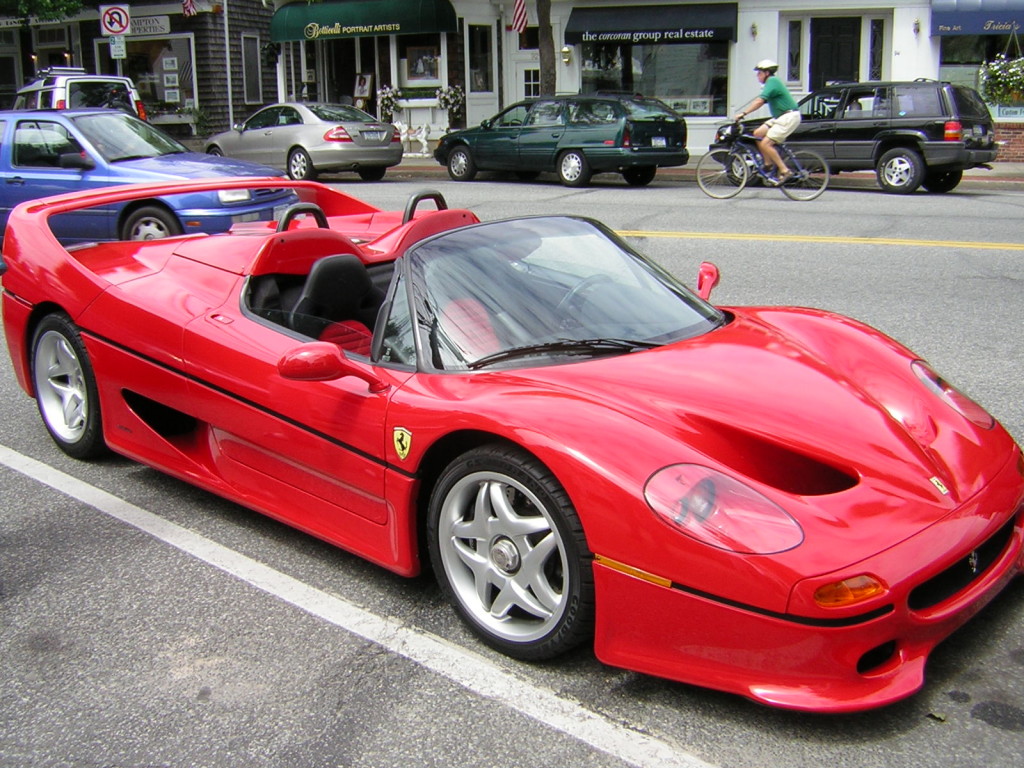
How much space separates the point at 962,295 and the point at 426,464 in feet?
20.4

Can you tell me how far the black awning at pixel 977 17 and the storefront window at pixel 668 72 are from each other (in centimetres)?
457

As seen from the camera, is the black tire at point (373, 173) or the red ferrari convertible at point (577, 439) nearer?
the red ferrari convertible at point (577, 439)

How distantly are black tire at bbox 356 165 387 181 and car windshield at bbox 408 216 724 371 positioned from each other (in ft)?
55.5

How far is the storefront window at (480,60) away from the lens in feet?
92.7

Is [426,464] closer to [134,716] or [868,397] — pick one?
[134,716]

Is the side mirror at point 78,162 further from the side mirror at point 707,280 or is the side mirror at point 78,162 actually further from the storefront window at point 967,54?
the storefront window at point 967,54

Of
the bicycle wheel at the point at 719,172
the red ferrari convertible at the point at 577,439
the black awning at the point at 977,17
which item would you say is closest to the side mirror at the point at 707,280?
the red ferrari convertible at the point at 577,439

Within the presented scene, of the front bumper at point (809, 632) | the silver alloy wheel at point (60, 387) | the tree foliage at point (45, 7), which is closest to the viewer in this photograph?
the front bumper at point (809, 632)

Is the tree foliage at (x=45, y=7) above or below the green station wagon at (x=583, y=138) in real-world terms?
above

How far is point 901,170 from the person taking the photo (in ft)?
54.0

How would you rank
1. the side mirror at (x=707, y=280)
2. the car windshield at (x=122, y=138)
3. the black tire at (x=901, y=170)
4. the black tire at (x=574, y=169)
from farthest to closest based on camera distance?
the black tire at (x=574, y=169), the black tire at (x=901, y=170), the car windshield at (x=122, y=138), the side mirror at (x=707, y=280)

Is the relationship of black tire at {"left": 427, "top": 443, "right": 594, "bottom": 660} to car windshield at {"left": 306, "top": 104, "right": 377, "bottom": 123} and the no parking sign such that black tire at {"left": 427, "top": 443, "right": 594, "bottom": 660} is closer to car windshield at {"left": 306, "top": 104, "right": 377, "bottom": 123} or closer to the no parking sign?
car windshield at {"left": 306, "top": 104, "right": 377, "bottom": 123}

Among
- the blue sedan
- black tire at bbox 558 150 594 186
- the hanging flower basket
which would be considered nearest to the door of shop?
the hanging flower basket

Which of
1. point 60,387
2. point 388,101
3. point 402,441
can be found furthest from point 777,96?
point 388,101
